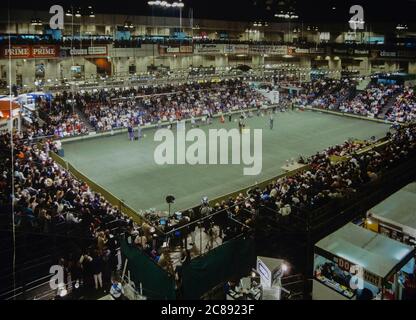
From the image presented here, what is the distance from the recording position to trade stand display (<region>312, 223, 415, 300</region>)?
26.6ft

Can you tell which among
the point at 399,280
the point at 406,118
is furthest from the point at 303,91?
the point at 399,280

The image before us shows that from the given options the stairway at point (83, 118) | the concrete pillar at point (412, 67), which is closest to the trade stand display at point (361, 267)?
the stairway at point (83, 118)

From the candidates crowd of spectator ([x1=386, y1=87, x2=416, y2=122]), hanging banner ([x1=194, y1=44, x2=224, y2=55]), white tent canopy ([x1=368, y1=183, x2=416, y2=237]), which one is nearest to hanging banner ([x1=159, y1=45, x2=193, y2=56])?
hanging banner ([x1=194, y1=44, x2=224, y2=55])

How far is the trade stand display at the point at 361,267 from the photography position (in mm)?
8102

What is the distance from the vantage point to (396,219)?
10398 mm

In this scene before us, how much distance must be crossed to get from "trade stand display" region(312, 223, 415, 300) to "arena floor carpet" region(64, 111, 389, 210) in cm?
945

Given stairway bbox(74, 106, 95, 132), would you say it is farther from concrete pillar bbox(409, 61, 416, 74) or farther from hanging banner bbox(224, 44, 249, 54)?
concrete pillar bbox(409, 61, 416, 74)

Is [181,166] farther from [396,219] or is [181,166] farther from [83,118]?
[396,219]

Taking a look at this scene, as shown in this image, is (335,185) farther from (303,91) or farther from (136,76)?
(303,91)

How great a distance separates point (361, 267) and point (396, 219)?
2.96 meters

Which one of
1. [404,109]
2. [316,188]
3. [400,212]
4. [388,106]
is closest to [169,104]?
[388,106]

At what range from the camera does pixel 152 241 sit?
461 inches

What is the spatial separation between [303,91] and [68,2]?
28084 millimetres

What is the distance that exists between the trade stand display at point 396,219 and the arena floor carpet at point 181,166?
8879 millimetres
